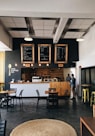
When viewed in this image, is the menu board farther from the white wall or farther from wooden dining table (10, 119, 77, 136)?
wooden dining table (10, 119, 77, 136)

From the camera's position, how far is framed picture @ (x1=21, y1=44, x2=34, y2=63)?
38.2ft

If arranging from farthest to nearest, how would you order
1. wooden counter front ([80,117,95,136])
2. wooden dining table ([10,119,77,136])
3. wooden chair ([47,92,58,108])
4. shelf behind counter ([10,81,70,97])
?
1. shelf behind counter ([10,81,70,97])
2. wooden chair ([47,92,58,108])
3. wooden counter front ([80,117,95,136])
4. wooden dining table ([10,119,77,136])

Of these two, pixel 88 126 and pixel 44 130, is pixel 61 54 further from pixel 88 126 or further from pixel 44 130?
pixel 44 130

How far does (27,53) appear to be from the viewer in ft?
38.3

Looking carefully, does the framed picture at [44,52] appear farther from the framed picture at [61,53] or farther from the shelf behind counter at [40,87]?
the shelf behind counter at [40,87]

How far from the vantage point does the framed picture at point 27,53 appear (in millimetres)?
11656

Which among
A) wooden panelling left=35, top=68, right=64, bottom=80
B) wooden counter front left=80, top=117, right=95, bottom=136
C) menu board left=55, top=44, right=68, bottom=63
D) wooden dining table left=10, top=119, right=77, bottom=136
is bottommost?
wooden counter front left=80, top=117, right=95, bottom=136

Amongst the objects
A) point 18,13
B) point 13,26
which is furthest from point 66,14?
point 13,26

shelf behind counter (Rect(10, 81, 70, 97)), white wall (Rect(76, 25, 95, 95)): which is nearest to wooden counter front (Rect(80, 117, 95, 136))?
white wall (Rect(76, 25, 95, 95))

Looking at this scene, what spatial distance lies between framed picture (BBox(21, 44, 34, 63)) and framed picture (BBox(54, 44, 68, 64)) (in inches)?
61.7

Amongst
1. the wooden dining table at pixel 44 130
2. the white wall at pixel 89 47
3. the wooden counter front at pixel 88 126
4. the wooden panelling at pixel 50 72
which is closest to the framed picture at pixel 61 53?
the white wall at pixel 89 47

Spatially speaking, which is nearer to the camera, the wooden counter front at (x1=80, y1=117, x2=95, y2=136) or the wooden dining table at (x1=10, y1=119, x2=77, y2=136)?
the wooden dining table at (x1=10, y1=119, x2=77, y2=136)

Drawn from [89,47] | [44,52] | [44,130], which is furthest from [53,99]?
[44,130]

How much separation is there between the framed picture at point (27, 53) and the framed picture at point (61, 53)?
1.57 metres
